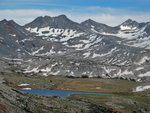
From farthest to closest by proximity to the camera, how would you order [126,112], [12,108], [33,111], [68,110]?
[126,112]
[68,110]
[33,111]
[12,108]

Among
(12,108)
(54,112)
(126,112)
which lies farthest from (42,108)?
(126,112)

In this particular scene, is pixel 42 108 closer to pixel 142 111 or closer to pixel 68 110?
pixel 68 110

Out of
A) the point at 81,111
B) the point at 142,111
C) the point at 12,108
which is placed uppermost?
the point at 12,108

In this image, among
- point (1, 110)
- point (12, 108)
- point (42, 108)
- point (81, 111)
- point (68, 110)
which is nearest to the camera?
point (1, 110)

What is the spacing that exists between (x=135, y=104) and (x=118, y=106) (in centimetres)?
985

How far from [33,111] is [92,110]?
36396 millimetres

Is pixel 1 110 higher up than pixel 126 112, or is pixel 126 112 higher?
pixel 1 110

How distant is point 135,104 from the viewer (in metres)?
149

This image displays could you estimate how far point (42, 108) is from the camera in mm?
84500

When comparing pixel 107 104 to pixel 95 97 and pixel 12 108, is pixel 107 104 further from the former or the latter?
pixel 12 108

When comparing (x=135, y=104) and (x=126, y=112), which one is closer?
(x=126, y=112)

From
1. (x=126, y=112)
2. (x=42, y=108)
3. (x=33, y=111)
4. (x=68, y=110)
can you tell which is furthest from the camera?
(x=126, y=112)

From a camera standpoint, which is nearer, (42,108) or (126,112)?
(42,108)

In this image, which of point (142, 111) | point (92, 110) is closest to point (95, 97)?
point (142, 111)
